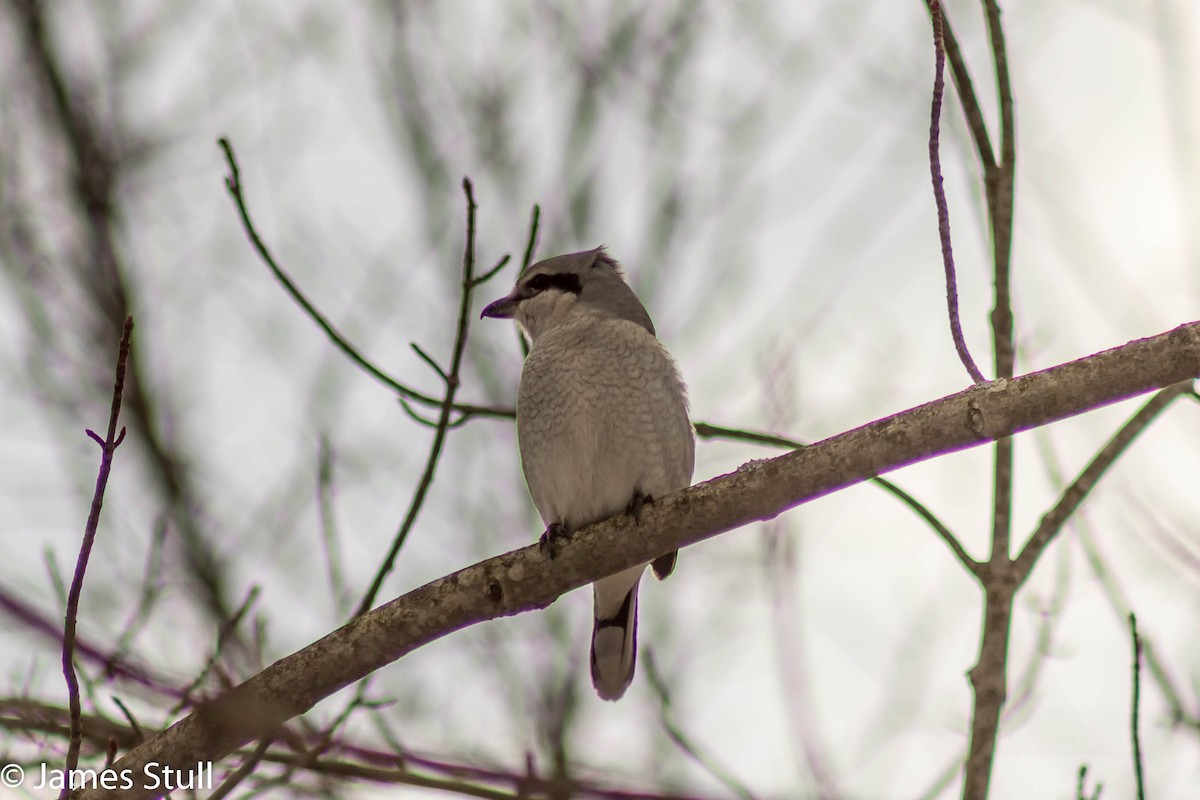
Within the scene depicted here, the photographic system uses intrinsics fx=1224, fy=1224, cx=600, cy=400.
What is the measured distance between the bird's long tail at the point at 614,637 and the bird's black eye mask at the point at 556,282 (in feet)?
4.78

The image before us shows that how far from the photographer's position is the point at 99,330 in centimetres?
692

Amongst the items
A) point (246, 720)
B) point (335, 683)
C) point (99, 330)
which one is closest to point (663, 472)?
point (335, 683)

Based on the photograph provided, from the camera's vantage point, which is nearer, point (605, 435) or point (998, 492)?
point (998, 492)

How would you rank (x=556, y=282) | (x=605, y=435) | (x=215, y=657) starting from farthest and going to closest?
(x=556, y=282) → (x=605, y=435) → (x=215, y=657)

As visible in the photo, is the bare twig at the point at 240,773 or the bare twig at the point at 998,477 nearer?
the bare twig at the point at 240,773

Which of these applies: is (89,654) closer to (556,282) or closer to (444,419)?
(444,419)

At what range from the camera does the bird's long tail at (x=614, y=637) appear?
5312mm

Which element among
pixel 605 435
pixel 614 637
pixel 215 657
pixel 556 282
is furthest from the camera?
pixel 556 282

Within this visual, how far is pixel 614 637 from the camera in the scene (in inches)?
211

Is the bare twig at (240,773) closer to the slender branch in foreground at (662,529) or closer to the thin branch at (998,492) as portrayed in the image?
the slender branch in foreground at (662,529)

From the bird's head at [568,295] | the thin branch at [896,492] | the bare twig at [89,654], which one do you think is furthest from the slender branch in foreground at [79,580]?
the bird's head at [568,295]

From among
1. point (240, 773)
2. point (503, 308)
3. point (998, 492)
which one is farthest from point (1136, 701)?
point (503, 308)

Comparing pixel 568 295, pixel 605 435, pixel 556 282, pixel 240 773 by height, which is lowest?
pixel 240 773

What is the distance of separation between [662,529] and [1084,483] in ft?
4.21
